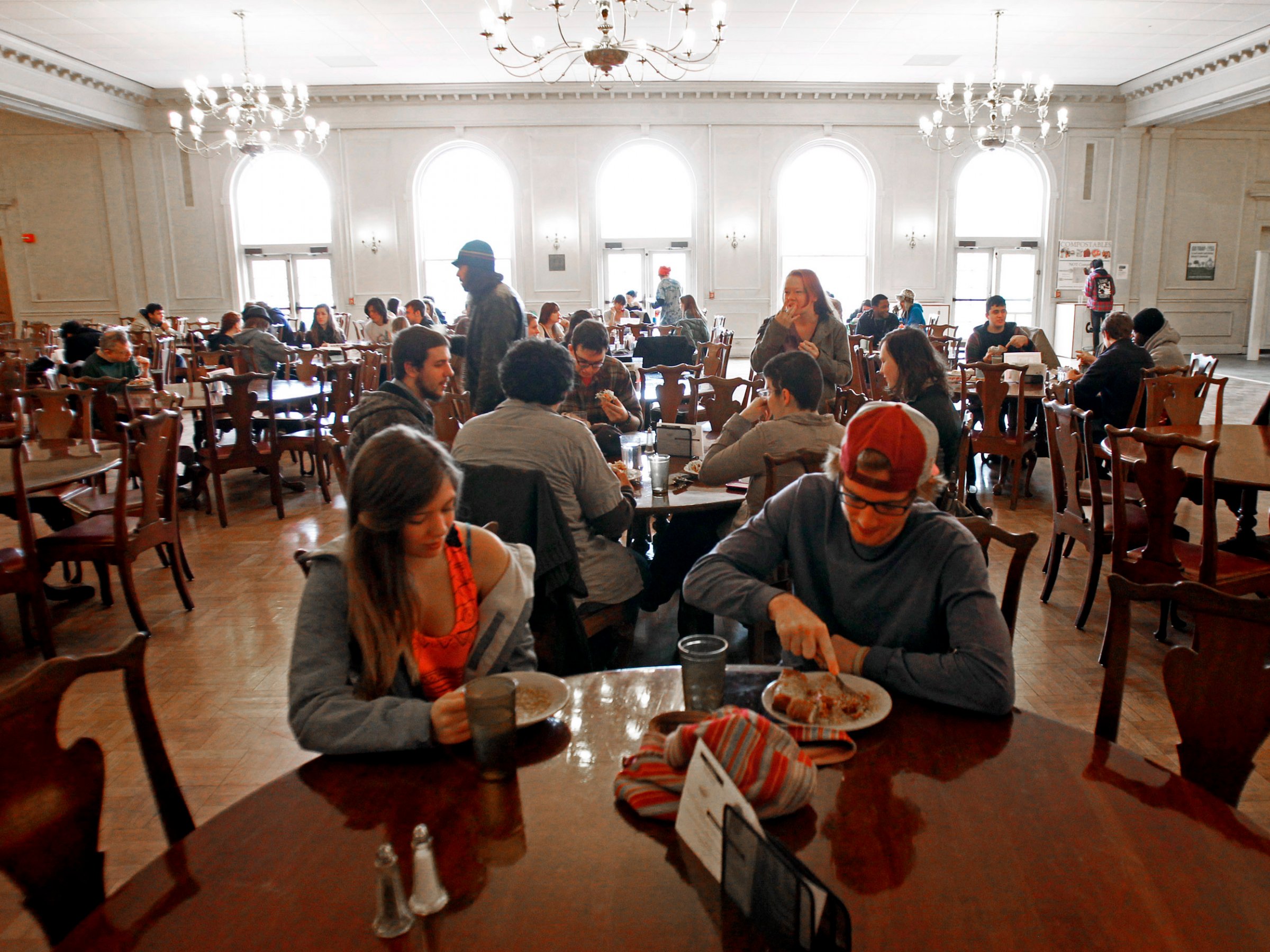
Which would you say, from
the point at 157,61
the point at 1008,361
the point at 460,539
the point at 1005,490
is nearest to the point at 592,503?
the point at 460,539

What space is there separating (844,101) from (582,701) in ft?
46.3

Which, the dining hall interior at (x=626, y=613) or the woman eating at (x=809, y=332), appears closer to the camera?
the dining hall interior at (x=626, y=613)

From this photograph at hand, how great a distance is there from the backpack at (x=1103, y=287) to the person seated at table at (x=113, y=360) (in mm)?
11581

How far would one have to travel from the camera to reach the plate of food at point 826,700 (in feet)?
4.06

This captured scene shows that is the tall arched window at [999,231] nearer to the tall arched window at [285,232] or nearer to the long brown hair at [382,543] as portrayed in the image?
the tall arched window at [285,232]

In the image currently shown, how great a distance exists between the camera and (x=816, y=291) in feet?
14.6

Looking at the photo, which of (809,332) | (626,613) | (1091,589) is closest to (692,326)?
(809,332)

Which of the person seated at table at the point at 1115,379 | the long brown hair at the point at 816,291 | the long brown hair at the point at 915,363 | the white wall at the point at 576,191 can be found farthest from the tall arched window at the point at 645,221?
the long brown hair at the point at 915,363

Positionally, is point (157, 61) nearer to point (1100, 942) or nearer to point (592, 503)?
point (592, 503)

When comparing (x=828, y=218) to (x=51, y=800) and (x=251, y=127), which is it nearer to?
(x=251, y=127)

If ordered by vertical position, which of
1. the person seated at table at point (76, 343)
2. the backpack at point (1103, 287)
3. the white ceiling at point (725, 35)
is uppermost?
the white ceiling at point (725, 35)

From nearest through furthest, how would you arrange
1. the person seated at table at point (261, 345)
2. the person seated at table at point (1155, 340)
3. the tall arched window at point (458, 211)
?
the person seated at table at point (1155, 340) < the person seated at table at point (261, 345) < the tall arched window at point (458, 211)

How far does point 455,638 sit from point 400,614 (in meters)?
0.16

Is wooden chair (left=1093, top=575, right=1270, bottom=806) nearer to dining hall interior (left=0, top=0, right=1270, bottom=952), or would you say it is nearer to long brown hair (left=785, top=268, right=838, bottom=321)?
dining hall interior (left=0, top=0, right=1270, bottom=952)
